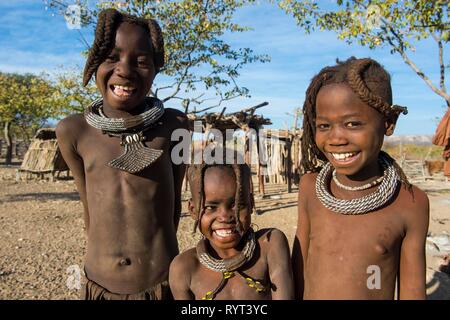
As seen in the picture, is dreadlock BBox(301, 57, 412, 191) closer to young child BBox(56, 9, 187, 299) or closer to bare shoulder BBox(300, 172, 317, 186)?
bare shoulder BBox(300, 172, 317, 186)

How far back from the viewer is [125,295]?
6.49 ft

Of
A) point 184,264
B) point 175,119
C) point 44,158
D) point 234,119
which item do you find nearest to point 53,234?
point 234,119

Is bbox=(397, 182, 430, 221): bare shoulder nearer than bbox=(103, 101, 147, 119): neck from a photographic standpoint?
Yes

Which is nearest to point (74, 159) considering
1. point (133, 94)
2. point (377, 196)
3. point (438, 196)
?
point (133, 94)

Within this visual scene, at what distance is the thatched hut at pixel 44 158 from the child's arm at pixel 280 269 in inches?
622

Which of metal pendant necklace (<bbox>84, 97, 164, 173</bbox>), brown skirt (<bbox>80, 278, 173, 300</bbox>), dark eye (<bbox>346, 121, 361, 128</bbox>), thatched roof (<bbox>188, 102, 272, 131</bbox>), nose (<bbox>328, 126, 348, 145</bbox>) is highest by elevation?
dark eye (<bbox>346, 121, 361, 128</bbox>)

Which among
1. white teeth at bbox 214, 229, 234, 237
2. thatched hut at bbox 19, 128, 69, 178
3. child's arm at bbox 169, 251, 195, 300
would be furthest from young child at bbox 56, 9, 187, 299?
thatched hut at bbox 19, 128, 69, 178

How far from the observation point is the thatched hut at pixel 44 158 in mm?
16375

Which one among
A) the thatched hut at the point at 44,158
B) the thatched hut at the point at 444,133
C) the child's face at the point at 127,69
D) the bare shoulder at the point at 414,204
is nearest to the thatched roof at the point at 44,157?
the thatched hut at the point at 44,158

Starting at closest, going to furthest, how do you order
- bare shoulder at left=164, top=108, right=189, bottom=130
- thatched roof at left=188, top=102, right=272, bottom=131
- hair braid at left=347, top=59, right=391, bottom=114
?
1. hair braid at left=347, top=59, right=391, bottom=114
2. bare shoulder at left=164, top=108, right=189, bottom=130
3. thatched roof at left=188, top=102, right=272, bottom=131

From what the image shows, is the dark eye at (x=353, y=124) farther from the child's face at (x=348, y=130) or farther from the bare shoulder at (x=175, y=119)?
the bare shoulder at (x=175, y=119)

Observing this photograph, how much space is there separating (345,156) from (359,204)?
209 mm

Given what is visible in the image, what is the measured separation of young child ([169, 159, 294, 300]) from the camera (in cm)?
177
